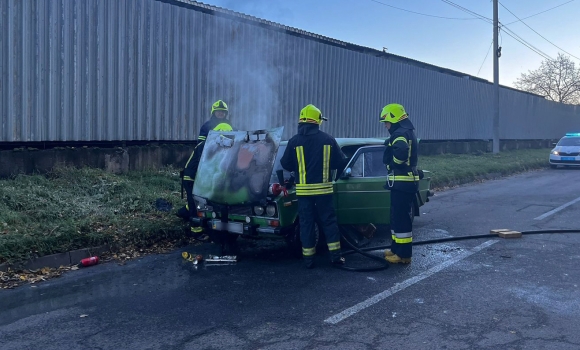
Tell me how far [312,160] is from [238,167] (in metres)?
0.98

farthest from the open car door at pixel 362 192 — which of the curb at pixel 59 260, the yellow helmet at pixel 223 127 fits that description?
the curb at pixel 59 260

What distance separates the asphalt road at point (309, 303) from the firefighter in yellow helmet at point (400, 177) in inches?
11.2

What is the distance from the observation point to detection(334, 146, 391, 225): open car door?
7.34 m

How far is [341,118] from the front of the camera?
17.0 metres

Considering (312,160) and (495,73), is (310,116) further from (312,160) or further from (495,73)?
(495,73)

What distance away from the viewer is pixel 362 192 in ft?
24.6

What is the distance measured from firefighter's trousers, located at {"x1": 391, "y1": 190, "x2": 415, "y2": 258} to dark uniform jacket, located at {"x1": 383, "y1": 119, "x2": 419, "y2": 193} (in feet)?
0.38

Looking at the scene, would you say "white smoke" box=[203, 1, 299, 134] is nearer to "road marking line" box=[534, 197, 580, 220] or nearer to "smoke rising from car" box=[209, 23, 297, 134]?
"smoke rising from car" box=[209, 23, 297, 134]

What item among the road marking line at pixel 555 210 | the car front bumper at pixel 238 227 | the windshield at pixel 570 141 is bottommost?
the road marking line at pixel 555 210

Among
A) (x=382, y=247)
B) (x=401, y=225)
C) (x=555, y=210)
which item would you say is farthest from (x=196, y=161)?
(x=555, y=210)

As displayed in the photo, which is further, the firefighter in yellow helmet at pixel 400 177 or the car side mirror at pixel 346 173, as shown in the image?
the car side mirror at pixel 346 173

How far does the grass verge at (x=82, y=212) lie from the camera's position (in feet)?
22.3

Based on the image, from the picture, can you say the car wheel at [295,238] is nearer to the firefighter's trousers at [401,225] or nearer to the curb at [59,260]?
the firefighter's trousers at [401,225]

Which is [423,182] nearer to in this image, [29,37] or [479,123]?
[29,37]
